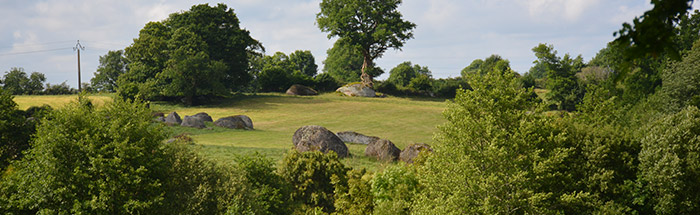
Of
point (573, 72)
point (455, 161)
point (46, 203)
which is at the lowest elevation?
point (46, 203)

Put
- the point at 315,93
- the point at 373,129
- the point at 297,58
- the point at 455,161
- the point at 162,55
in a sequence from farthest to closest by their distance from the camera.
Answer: the point at 297,58 < the point at 315,93 < the point at 162,55 < the point at 373,129 < the point at 455,161

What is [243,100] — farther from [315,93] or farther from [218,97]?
[315,93]

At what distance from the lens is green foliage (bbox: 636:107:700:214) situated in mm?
20234

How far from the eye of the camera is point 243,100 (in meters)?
61.2

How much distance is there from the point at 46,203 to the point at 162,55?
45.2 meters

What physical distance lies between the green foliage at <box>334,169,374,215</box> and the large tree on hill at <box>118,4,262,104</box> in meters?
38.5

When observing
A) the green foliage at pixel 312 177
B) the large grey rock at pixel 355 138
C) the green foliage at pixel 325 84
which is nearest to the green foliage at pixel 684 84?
the large grey rock at pixel 355 138

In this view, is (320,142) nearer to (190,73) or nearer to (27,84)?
(190,73)

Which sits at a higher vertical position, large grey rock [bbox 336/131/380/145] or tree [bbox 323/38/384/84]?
tree [bbox 323/38/384/84]

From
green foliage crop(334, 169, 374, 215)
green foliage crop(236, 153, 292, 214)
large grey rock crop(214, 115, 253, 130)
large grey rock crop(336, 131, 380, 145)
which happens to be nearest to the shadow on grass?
large grey rock crop(214, 115, 253, 130)

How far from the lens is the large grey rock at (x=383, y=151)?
1089 inches

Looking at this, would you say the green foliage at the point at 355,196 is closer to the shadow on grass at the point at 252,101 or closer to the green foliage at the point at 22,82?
the shadow on grass at the point at 252,101

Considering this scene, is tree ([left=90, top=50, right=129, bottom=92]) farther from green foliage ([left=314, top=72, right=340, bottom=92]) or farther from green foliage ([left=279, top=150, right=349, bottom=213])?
green foliage ([left=279, top=150, right=349, bottom=213])

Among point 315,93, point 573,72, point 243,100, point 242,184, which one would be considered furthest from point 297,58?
point 242,184
